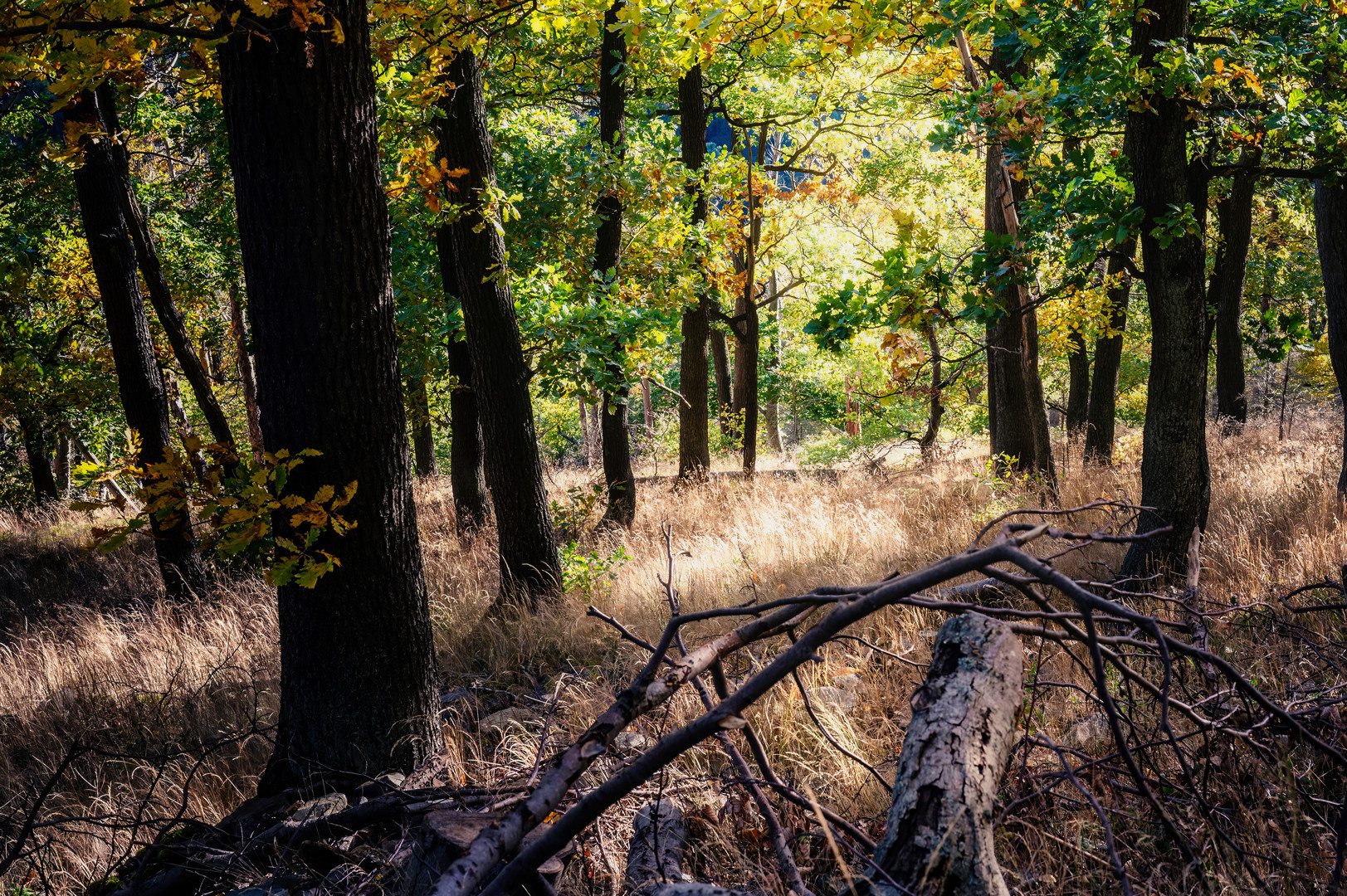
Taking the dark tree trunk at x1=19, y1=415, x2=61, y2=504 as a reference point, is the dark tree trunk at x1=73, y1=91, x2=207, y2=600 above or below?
above

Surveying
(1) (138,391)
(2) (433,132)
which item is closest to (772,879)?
(2) (433,132)

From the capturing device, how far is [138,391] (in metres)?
7.41

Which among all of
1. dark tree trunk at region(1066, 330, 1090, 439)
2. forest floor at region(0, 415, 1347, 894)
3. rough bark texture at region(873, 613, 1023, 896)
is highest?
dark tree trunk at region(1066, 330, 1090, 439)

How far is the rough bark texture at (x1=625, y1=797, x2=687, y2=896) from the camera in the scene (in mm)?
2277

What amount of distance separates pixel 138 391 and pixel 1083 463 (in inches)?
479

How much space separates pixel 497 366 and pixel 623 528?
12.0 ft

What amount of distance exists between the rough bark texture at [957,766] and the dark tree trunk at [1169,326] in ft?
12.3

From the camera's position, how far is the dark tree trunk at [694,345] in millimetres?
10820

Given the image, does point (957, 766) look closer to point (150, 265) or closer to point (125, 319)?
point (125, 319)

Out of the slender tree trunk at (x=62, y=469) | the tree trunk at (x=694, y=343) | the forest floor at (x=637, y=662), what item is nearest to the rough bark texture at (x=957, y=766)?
the forest floor at (x=637, y=662)

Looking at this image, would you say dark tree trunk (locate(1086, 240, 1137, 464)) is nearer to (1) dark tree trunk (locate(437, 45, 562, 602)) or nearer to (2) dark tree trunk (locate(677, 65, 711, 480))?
(2) dark tree trunk (locate(677, 65, 711, 480))

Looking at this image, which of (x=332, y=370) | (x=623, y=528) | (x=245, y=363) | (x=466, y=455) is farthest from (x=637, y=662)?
(x=245, y=363)

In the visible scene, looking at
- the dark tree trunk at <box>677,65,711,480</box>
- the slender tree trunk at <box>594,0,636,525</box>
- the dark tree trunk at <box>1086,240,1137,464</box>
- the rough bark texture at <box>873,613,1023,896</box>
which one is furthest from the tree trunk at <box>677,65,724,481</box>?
the rough bark texture at <box>873,613,1023,896</box>

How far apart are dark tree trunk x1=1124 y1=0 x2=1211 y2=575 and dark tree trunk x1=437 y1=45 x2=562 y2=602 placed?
4532 mm
